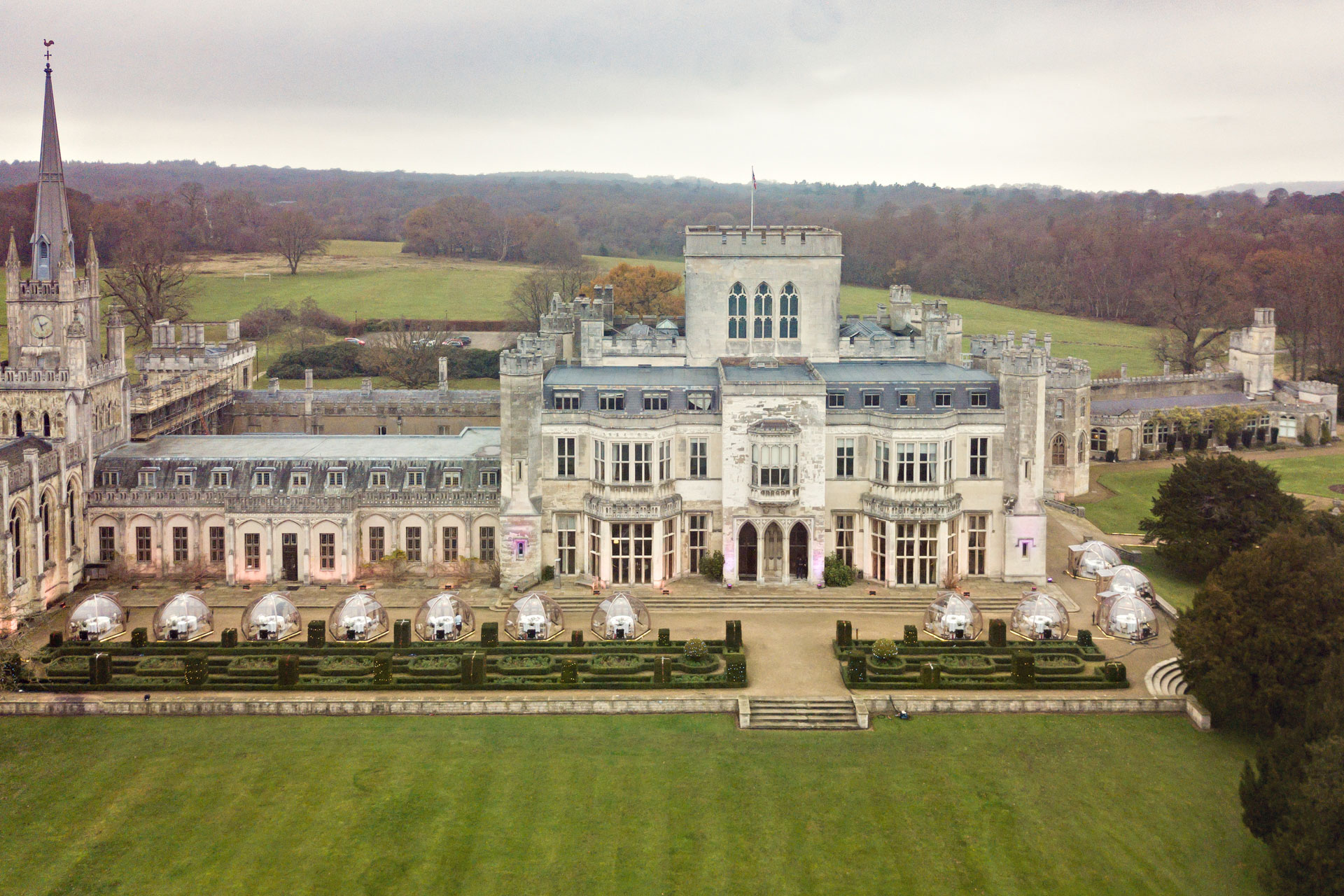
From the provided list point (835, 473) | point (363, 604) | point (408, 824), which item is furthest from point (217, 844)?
point (835, 473)

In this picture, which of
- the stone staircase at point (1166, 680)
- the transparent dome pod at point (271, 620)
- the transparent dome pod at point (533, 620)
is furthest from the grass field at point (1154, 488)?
the transparent dome pod at point (271, 620)

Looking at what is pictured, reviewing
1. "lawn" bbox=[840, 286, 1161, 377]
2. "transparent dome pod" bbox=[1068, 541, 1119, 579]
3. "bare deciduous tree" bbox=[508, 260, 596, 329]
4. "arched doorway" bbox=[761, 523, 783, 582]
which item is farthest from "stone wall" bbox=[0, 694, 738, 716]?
"bare deciduous tree" bbox=[508, 260, 596, 329]

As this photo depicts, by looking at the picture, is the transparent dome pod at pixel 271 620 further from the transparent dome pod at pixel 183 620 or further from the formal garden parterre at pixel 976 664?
the formal garden parterre at pixel 976 664

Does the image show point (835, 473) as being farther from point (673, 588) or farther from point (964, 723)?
point (964, 723)

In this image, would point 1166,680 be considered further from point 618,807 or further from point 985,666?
point 618,807

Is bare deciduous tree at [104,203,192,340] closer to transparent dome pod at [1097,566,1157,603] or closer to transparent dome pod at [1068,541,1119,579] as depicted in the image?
transparent dome pod at [1068,541,1119,579]

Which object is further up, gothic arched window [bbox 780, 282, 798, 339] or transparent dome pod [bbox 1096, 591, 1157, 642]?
gothic arched window [bbox 780, 282, 798, 339]
